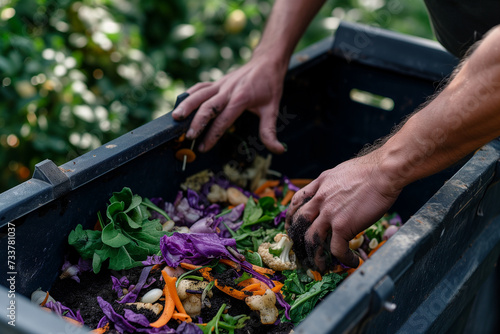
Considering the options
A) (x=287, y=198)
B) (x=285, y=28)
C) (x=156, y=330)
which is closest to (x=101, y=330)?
(x=156, y=330)

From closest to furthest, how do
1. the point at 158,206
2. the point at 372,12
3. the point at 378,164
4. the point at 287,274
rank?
the point at 378,164
the point at 287,274
the point at 158,206
the point at 372,12

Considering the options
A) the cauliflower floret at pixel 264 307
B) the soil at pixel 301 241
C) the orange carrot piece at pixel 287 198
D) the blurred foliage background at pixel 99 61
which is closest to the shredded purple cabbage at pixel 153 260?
the cauliflower floret at pixel 264 307

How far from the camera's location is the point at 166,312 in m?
1.54

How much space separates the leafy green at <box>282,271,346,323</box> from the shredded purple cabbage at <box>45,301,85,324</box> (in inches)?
23.5

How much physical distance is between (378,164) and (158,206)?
0.87 m

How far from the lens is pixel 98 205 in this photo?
1.78 metres

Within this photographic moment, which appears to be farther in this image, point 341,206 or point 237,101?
point 237,101

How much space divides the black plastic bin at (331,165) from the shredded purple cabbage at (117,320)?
0.24 m

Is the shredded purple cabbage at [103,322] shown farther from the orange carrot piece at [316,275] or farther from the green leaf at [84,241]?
the orange carrot piece at [316,275]

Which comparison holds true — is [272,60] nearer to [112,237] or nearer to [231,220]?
[231,220]

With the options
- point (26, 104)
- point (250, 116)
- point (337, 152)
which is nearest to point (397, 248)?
point (250, 116)

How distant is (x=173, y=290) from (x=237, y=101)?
2.79 feet

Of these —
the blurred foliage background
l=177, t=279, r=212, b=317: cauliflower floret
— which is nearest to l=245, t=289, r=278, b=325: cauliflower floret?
l=177, t=279, r=212, b=317: cauliflower floret

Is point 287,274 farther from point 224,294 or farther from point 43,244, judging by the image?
point 43,244
